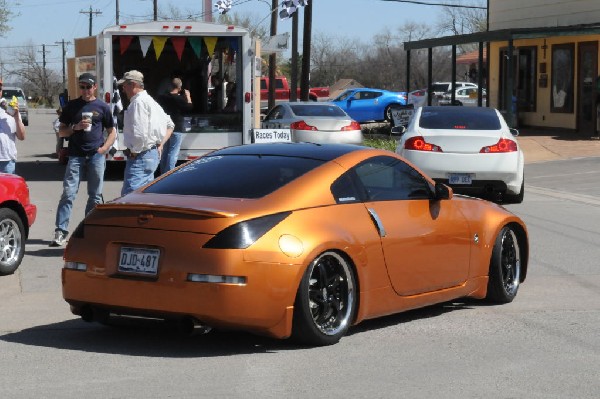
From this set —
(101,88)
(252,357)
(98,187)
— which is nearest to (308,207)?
(252,357)

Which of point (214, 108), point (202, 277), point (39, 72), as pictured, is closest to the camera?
point (202, 277)

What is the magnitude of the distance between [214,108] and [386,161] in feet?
50.9

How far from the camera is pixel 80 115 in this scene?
12641 millimetres

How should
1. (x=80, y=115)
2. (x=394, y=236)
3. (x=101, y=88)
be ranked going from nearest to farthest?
(x=394, y=236) < (x=80, y=115) < (x=101, y=88)

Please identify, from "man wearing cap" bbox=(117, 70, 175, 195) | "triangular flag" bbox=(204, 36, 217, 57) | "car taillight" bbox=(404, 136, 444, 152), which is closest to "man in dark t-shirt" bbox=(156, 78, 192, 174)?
"car taillight" bbox=(404, 136, 444, 152)

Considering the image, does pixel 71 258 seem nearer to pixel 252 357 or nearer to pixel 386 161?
pixel 252 357

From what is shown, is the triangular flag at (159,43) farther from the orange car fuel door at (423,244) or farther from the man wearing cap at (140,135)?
the orange car fuel door at (423,244)

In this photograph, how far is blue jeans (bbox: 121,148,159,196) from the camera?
12.2 m

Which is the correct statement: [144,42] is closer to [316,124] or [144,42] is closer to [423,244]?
[316,124]

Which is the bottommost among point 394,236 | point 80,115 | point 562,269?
point 562,269

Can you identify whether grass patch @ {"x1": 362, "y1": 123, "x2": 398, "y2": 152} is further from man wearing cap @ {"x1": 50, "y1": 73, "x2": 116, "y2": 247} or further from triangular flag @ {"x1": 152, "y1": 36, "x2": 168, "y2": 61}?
man wearing cap @ {"x1": 50, "y1": 73, "x2": 116, "y2": 247}

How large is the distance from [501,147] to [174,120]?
16.3ft

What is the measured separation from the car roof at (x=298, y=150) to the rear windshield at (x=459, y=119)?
373 inches

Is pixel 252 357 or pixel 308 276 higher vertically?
pixel 308 276
